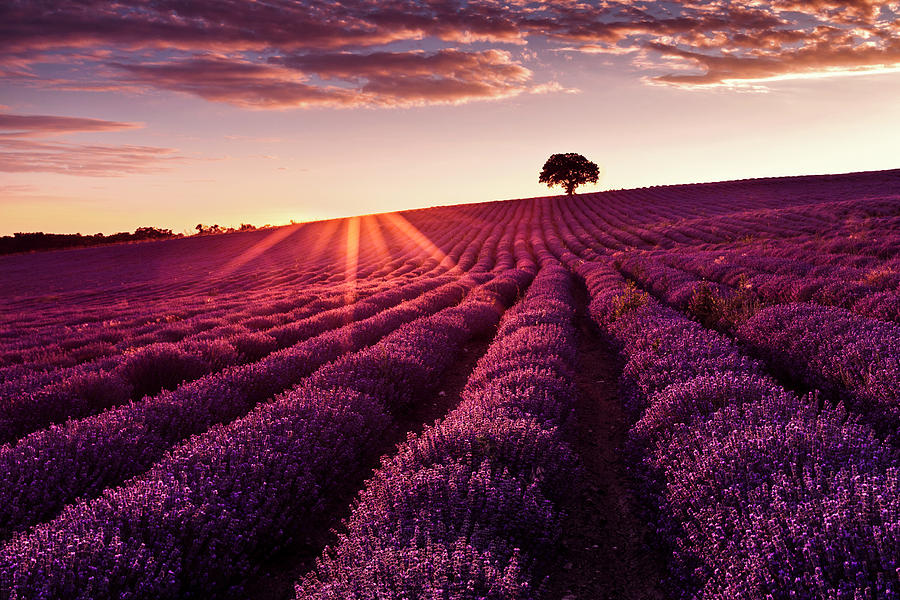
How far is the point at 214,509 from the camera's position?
2.68 m

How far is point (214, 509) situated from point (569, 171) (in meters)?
72.0

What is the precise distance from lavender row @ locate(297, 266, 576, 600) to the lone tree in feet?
230

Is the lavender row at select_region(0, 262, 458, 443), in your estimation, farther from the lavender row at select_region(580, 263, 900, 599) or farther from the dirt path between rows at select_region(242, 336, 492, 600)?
the lavender row at select_region(580, 263, 900, 599)

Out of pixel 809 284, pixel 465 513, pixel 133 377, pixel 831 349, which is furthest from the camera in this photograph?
pixel 809 284

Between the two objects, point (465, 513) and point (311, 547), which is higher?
point (465, 513)

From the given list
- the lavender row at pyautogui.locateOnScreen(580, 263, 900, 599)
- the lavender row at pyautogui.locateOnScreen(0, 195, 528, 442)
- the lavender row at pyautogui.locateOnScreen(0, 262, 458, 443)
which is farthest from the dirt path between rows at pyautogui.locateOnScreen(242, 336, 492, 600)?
the lavender row at pyautogui.locateOnScreen(0, 195, 528, 442)

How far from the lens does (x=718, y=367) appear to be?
4289 mm

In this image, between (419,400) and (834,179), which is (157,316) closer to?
(419,400)

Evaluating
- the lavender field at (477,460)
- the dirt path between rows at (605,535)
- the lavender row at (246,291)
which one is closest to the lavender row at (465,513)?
the lavender field at (477,460)

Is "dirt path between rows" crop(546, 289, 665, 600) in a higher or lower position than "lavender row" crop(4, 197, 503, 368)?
lower

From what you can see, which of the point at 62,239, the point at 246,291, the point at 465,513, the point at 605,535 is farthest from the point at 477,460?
the point at 62,239

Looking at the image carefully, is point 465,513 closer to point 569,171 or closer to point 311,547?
point 311,547

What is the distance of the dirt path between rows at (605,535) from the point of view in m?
2.70

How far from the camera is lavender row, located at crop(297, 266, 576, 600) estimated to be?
1902 mm
